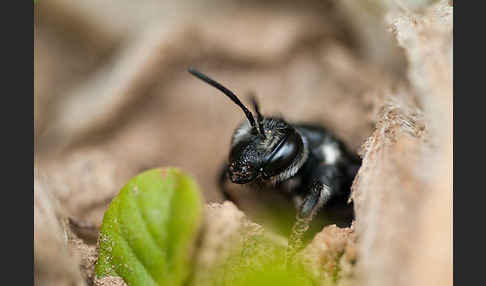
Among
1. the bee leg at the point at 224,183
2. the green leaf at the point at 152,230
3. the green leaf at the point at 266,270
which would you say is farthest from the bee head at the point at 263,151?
the green leaf at the point at 152,230

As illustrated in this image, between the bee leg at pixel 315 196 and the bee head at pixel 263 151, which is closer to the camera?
the bee leg at pixel 315 196

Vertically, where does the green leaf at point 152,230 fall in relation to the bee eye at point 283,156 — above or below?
below

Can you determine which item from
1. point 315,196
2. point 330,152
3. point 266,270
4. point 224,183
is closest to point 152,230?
point 266,270

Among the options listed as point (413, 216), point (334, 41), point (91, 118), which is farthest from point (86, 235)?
point (334, 41)

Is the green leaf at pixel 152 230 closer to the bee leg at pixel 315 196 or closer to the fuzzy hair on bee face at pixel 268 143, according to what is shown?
the bee leg at pixel 315 196

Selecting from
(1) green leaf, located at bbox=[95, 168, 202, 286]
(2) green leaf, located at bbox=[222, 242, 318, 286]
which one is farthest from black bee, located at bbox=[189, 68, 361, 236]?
(1) green leaf, located at bbox=[95, 168, 202, 286]

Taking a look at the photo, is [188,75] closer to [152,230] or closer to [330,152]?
[330,152]

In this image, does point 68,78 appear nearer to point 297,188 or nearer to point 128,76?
point 128,76

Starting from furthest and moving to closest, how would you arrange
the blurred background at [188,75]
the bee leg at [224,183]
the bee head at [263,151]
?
the blurred background at [188,75], the bee leg at [224,183], the bee head at [263,151]

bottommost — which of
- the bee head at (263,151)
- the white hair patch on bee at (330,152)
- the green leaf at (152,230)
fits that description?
the green leaf at (152,230)

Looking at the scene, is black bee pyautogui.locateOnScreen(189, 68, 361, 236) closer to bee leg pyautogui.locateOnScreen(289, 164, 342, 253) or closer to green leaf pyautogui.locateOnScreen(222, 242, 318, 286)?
bee leg pyautogui.locateOnScreen(289, 164, 342, 253)
